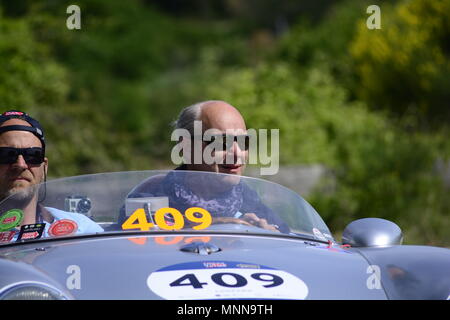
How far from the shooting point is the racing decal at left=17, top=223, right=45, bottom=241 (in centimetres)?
349

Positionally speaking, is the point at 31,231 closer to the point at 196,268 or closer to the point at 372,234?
the point at 196,268

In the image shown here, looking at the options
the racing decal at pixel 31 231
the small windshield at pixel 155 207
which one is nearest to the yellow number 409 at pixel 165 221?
the small windshield at pixel 155 207

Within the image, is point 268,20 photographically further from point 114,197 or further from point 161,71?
point 114,197

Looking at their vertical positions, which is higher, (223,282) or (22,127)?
(22,127)

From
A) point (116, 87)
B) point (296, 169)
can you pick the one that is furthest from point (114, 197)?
point (116, 87)

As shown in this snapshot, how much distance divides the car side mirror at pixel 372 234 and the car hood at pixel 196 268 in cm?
27

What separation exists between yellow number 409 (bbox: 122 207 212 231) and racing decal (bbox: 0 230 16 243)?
18.5 inches

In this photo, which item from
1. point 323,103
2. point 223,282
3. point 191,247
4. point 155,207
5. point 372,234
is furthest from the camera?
point 323,103

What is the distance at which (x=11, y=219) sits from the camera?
3.68 m

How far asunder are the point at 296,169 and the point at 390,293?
33.2 feet

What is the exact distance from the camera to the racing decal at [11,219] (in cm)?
364

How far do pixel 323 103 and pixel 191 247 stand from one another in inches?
577

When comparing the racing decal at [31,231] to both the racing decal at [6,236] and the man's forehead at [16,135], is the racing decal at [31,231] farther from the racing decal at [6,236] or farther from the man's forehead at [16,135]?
the man's forehead at [16,135]

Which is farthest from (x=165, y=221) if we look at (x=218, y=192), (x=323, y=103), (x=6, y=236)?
(x=323, y=103)
